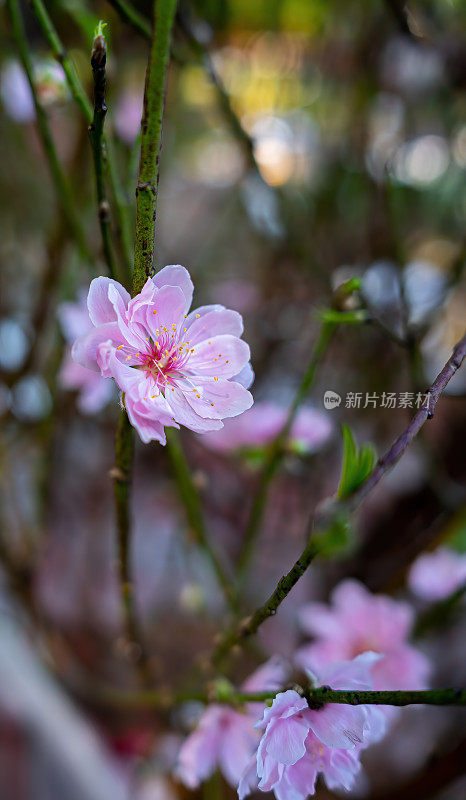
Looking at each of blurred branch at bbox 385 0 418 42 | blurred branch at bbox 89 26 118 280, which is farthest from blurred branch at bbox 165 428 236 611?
blurred branch at bbox 385 0 418 42

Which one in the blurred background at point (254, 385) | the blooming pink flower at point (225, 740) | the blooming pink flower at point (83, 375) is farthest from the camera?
the blurred background at point (254, 385)

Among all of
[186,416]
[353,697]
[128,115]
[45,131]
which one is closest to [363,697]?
[353,697]

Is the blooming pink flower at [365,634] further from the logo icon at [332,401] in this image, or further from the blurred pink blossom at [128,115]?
the blurred pink blossom at [128,115]

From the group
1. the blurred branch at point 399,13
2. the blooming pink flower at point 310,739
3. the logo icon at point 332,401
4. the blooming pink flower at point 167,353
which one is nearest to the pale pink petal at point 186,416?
the blooming pink flower at point 167,353

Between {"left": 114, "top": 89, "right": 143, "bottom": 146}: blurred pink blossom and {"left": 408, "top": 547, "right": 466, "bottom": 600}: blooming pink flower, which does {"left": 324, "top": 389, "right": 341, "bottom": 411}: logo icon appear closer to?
{"left": 408, "top": 547, "right": 466, "bottom": 600}: blooming pink flower

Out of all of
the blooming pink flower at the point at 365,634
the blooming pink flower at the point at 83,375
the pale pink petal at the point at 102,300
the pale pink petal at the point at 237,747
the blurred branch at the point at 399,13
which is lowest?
the pale pink petal at the point at 237,747
